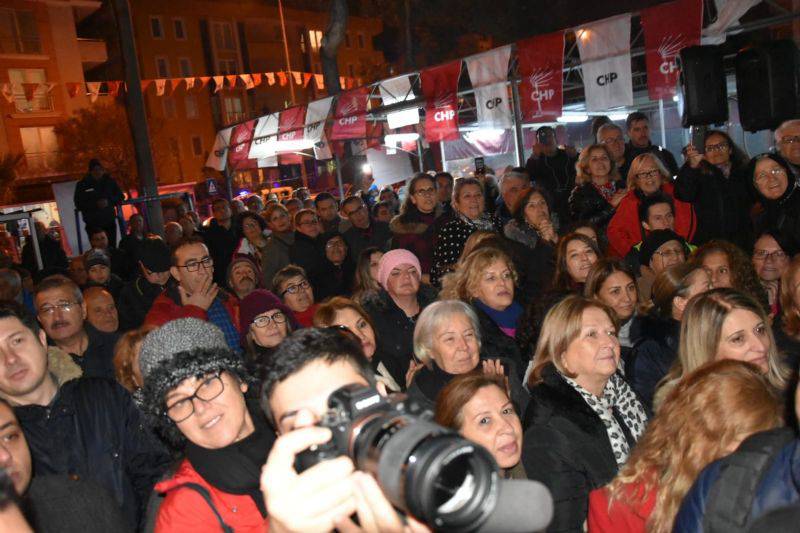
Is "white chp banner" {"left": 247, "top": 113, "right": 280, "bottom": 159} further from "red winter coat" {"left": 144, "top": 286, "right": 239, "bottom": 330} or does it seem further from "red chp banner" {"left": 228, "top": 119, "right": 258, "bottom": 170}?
"red winter coat" {"left": 144, "top": 286, "right": 239, "bottom": 330}

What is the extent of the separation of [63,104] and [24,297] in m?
35.7

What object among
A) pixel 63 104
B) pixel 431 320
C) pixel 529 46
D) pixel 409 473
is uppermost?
pixel 63 104

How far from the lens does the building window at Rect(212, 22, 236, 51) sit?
47.0m

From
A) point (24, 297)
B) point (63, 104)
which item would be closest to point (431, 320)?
point (24, 297)

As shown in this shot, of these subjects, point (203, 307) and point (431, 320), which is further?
point (203, 307)

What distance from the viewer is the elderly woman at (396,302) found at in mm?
4898

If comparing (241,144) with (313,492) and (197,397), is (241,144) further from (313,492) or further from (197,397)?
(313,492)

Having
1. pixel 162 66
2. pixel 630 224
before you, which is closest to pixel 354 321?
pixel 630 224

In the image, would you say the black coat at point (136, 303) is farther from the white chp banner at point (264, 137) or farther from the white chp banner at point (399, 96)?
the white chp banner at point (264, 137)

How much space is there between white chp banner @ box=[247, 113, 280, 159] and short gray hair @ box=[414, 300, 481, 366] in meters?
12.8

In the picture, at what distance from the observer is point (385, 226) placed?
8.85m

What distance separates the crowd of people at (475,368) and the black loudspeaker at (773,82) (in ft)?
0.93

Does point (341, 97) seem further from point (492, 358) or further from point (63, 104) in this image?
point (63, 104)

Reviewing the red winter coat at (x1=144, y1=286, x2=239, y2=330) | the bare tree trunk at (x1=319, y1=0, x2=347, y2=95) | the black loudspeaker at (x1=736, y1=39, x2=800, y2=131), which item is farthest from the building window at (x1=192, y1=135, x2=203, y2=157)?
the black loudspeaker at (x1=736, y1=39, x2=800, y2=131)
